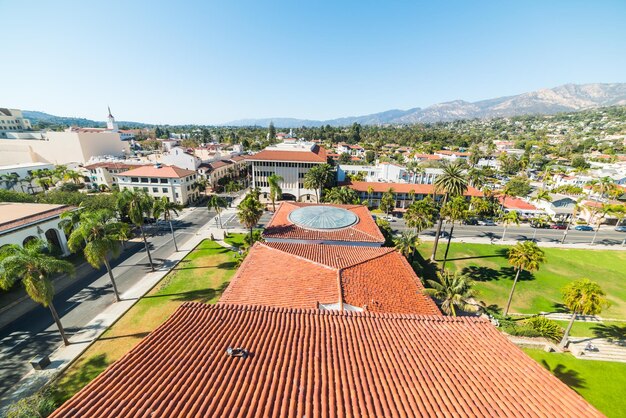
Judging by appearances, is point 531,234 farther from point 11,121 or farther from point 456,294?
point 11,121

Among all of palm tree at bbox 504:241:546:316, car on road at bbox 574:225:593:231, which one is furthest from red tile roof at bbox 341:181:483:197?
palm tree at bbox 504:241:546:316

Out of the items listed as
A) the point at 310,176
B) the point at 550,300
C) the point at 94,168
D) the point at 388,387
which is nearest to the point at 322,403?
the point at 388,387

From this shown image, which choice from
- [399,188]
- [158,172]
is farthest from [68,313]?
[399,188]

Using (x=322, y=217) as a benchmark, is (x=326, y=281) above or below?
below

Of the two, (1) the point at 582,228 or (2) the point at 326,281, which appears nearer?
(2) the point at 326,281

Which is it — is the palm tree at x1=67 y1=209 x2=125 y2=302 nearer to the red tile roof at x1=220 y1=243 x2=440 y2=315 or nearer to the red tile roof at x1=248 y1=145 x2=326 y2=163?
the red tile roof at x1=220 y1=243 x2=440 y2=315

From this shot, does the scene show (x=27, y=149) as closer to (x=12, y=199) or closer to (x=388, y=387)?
(x=12, y=199)

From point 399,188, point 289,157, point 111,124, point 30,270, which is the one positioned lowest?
point 399,188
